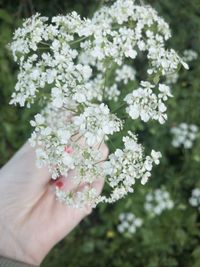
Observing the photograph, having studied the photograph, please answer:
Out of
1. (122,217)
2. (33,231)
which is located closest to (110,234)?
(122,217)

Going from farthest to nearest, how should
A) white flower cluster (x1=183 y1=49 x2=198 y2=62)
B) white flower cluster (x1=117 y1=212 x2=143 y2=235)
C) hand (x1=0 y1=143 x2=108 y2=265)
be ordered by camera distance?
white flower cluster (x1=117 y1=212 x2=143 y2=235)
white flower cluster (x1=183 y1=49 x2=198 y2=62)
hand (x1=0 y1=143 x2=108 y2=265)

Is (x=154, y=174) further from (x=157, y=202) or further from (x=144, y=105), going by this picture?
(x=144, y=105)

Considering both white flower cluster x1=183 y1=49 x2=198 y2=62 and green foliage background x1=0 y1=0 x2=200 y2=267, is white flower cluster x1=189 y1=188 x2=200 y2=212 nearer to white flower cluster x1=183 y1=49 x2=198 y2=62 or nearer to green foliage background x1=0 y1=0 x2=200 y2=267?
green foliage background x1=0 y1=0 x2=200 y2=267

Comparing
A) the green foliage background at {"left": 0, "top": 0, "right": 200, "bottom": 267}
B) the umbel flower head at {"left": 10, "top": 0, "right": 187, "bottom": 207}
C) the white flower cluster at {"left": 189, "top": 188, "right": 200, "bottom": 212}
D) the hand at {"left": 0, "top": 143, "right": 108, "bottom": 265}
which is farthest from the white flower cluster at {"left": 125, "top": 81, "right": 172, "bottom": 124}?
the white flower cluster at {"left": 189, "top": 188, "right": 200, "bottom": 212}

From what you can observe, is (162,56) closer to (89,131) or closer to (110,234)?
(89,131)

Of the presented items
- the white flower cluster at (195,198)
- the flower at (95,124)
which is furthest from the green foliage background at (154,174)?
the flower at (95,124)

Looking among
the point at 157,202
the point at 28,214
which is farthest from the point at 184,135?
the point at 28,214

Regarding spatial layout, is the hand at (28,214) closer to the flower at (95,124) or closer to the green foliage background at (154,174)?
the green foliage background at (154,174)
